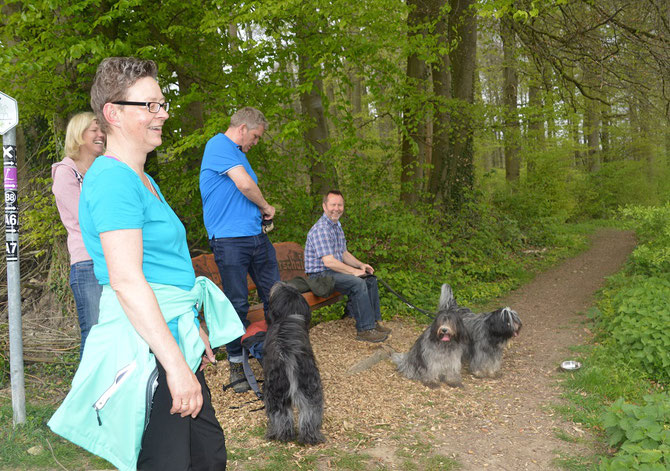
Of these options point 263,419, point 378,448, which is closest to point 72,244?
point 263,419

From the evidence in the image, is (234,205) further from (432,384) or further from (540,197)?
(540,197)

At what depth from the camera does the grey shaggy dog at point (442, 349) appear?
4.81 m

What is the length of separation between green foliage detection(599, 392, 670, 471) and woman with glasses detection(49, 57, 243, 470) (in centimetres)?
253

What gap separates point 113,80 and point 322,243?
434cm

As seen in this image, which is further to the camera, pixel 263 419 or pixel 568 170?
pixel 568 170

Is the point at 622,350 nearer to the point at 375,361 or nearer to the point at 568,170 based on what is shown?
the point at 375,361

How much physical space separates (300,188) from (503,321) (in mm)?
4353

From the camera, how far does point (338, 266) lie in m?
6.01

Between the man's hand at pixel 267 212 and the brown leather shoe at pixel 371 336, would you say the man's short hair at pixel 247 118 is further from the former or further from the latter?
the brown leather shoe at pixel 371 336

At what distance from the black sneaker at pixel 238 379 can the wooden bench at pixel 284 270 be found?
60 cm

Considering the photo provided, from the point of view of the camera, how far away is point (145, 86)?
174cm

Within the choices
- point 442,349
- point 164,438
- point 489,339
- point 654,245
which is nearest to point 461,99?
point 654,245

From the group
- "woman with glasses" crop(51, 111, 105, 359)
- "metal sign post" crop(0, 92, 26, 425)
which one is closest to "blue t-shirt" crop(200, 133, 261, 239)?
"woman with glasses" crop(51, 111, 105, 359)

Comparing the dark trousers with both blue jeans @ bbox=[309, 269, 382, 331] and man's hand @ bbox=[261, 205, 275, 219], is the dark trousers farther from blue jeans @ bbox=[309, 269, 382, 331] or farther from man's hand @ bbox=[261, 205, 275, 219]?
blue jeans @ bbox=[309, 269, 382, 331]
